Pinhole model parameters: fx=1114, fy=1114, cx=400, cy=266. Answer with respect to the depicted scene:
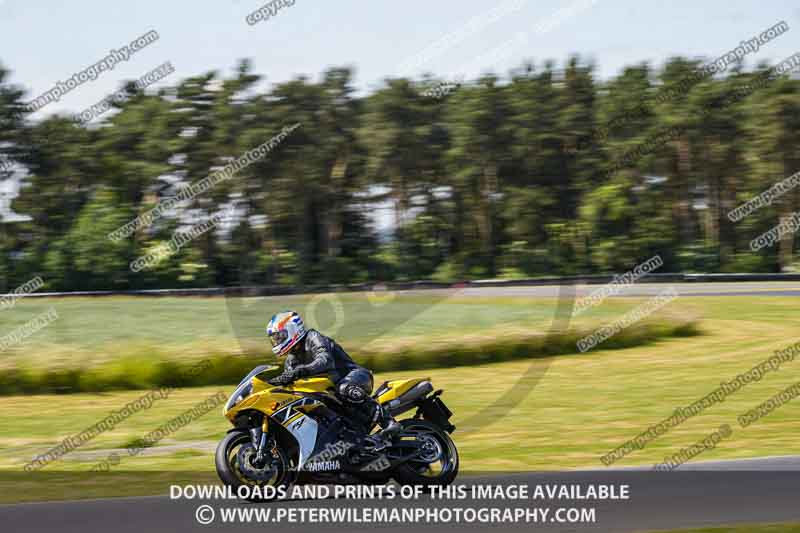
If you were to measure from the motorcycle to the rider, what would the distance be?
0.06m

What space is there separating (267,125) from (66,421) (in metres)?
45.4

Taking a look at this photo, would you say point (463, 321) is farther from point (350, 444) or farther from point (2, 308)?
point (350, 444)

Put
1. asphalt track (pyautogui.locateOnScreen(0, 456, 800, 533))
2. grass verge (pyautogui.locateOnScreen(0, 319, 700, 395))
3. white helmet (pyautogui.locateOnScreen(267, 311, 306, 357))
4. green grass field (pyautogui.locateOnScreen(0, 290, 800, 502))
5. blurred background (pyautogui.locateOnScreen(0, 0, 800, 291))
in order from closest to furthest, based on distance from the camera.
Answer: asphalt track (pyautogui.locateOnScreen(0, 456, 800, 533)) < white helmet (pyautogui.locateOnScreen(267, 311, 306, 357)) < green grass field (pyautogui.locateOnScreen(0, 290, 800, 502)) < grass verge (pyautogui.locateOnScreen(0, 319, 700, 395)) < blurred background (pyautogui.locateOnScreen(0, 0, 800, 291))

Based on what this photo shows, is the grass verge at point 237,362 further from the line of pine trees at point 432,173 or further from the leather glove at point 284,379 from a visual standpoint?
the line of pine trees at point 432,173

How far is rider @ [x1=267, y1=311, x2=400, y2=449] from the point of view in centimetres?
906

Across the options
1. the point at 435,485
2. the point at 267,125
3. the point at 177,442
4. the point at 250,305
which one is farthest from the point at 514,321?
the point at 267,125

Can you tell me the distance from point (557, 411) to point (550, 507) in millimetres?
7459

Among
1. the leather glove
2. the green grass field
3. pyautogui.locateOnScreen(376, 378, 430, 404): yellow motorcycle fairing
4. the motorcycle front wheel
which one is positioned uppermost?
the leather glove

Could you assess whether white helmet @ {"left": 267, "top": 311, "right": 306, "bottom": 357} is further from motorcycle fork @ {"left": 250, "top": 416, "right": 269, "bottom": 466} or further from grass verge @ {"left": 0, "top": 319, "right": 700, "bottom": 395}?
grass verge @ {"left": 0, "top": 319, "right": 700, "bottom": 395}

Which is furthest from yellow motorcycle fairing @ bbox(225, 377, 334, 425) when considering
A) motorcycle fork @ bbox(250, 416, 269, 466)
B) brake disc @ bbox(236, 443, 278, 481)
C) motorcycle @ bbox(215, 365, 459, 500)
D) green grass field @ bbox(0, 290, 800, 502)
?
green grass field @ bbox(0, 290, 800, 502)

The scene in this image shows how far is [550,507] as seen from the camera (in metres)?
8.55

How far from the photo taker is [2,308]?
976 inches

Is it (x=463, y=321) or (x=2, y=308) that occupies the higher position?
(x=2, y=308)

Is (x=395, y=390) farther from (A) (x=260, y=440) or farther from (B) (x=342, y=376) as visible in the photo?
(A) (x=260, y=440)
